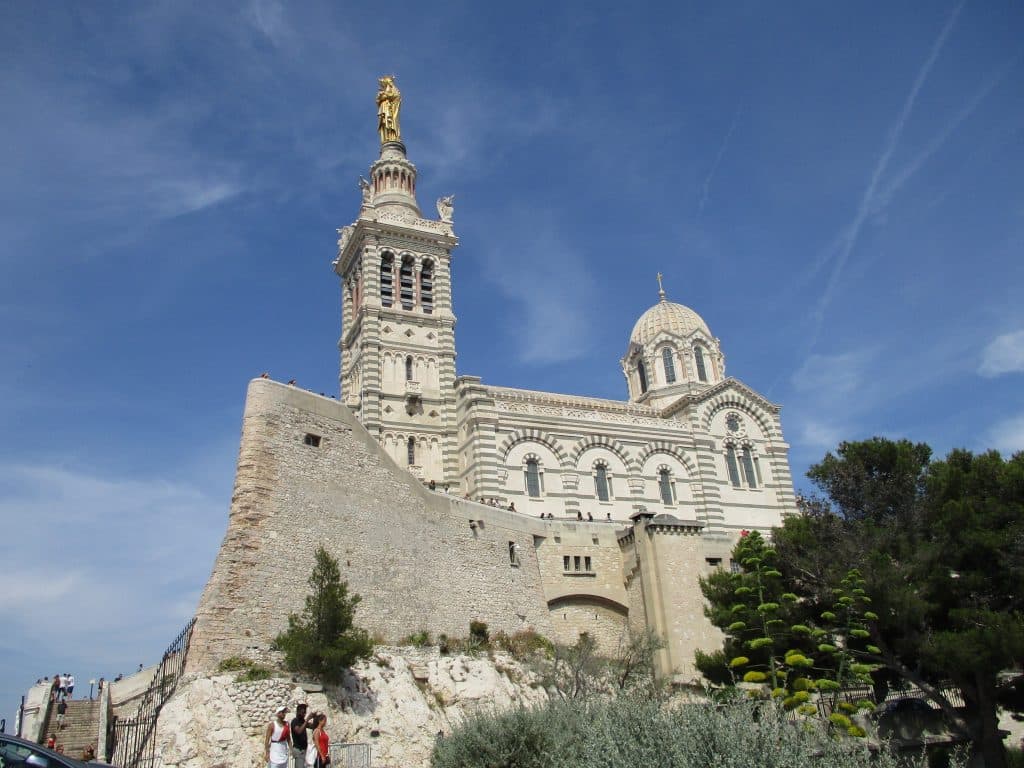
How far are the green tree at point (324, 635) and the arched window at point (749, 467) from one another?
27.9 metres

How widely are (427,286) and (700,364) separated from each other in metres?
16.0

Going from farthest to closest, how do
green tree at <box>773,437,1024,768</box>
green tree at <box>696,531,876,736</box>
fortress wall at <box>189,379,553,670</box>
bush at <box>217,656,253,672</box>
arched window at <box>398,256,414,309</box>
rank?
arched window at <box>398,256,414,309</box>, green tree at <box>773,437,1024,768</box>, green tree at <box>696,531,876,736</box>, fortress wall at <box>189,379,553,670</box>, bush at <box>217,656,253,672</box>

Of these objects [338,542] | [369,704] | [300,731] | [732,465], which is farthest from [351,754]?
[732,465]

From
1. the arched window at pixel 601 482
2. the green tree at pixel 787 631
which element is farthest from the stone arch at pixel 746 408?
the green tree at pixel 787 631

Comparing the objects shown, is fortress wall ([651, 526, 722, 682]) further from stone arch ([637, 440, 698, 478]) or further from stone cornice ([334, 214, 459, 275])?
stone cornice ([334, 214, 459, 275])

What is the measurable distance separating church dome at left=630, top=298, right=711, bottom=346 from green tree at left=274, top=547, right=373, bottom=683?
3114 centimetres

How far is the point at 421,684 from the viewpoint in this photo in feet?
71.1

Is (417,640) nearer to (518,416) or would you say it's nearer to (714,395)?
(518,416)

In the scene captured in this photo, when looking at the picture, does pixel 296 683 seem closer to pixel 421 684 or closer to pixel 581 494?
pixel 421 684

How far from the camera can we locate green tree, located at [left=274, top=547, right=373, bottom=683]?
725 inches

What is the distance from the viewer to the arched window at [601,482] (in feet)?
126

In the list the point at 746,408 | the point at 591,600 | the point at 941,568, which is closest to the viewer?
the point at 941,568

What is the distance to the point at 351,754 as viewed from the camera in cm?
1673

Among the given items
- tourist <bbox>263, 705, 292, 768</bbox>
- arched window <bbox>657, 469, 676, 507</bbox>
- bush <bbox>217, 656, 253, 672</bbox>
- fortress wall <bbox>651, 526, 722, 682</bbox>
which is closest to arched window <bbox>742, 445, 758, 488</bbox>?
arched window <bbox>657, 469, 676, 507</bbox>
